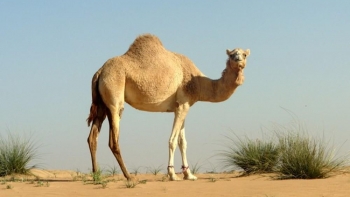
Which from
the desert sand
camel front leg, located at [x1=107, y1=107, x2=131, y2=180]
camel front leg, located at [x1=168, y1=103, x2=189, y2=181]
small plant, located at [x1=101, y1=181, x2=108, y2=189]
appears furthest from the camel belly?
small plant, located at [x1=101, y1=181, x2=108, y2=189]

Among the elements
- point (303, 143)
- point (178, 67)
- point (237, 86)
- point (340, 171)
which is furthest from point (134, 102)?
point (340, 171)

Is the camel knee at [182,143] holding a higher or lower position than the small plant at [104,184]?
higher

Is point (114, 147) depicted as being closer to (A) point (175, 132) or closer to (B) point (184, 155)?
(A) point (175, 132)

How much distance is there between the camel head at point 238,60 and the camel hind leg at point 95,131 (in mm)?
2786

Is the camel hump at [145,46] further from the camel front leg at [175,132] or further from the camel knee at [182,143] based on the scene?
the camel knee at [182,143]

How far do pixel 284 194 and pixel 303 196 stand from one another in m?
0.28

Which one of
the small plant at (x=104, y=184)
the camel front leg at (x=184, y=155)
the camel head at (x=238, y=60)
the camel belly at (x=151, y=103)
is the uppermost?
the camel head at (x=238, y=60)

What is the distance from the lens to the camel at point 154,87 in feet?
40.8

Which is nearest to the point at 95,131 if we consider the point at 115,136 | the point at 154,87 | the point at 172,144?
the point at 115,136

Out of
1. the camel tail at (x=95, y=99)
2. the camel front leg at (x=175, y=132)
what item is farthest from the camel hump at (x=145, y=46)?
the camel front leg at (x=175, y=132)

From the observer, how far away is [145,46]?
13266mm

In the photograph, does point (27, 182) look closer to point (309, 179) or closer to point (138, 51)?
point (138, 51)

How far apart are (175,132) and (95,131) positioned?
1.63 m

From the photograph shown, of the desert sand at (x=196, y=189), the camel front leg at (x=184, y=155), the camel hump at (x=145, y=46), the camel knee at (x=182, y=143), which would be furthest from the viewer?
the camel hump at (x=145, y=46)
